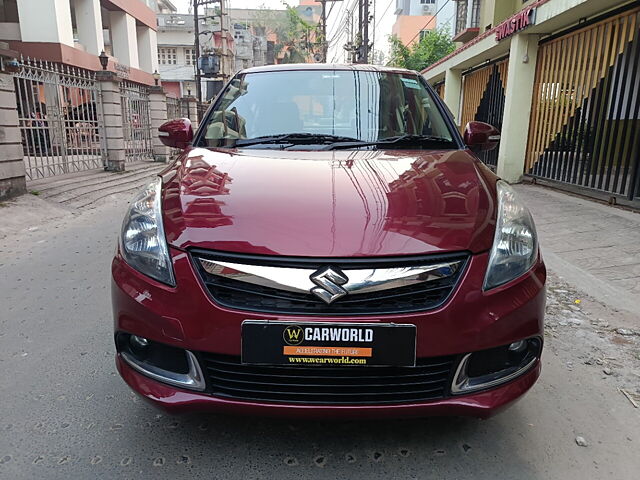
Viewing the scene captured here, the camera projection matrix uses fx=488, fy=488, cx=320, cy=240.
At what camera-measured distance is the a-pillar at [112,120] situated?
1073cm

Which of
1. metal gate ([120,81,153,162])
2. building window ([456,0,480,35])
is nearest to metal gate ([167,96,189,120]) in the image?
metal gate ([120,81,153,162])

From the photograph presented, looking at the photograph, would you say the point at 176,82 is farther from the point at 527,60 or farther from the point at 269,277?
the point at 269,277

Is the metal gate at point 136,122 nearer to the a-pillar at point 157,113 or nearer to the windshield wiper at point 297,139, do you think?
the a-pillar at point 157,113

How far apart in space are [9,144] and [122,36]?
17.9m

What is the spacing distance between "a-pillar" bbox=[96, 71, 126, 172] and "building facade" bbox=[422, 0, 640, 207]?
814cm

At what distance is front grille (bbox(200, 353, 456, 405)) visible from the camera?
5.19ft

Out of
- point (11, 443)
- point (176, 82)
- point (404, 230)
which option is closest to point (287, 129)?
point (404, 230)

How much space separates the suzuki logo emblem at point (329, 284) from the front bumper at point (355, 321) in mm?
75

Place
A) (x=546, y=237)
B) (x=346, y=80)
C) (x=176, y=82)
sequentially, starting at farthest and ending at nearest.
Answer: (x=176, y=82) < (x=546, y=237) < (x=346, y=80)

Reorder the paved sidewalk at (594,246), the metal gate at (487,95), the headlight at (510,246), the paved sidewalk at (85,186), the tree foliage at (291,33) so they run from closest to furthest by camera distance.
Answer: the headlight at (510,246) → the paved sidewalk at (594,246) → the paved sidewalk at (85,186) → the metal gate at (487,95) → the tree foliage at (291,33)

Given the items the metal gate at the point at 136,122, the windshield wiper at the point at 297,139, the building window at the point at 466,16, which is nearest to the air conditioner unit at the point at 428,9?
the building window at the point at 466,16

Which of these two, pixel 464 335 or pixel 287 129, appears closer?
pixel 464 335

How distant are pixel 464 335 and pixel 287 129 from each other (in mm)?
1587

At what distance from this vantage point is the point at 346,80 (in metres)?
3.01
